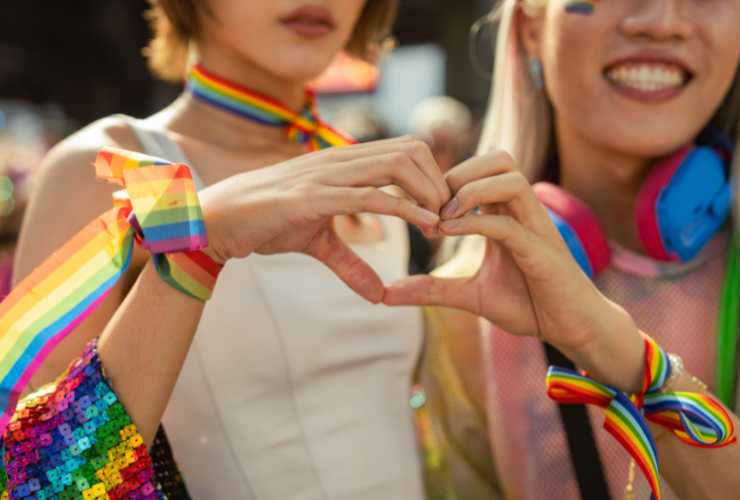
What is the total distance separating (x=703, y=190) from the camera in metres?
1.63

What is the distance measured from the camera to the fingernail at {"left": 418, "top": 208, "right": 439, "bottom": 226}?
1.16 metres

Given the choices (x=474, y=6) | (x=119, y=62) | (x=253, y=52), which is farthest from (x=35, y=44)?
(x=253, y=52)

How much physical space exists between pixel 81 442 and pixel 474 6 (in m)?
10.2

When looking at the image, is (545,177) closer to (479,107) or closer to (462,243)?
(462,243)

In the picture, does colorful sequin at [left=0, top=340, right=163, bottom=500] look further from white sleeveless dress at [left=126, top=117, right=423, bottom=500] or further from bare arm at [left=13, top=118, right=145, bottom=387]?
white sleeveless dress at [left=126, top=117, right=423, bottom=500]

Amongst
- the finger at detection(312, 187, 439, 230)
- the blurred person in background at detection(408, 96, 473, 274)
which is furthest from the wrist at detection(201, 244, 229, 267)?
the blurred person in background at detection(408, 96, 473, 274)

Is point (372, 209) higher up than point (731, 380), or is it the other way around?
point (372, 209)

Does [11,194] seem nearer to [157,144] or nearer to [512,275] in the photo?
[157,144]

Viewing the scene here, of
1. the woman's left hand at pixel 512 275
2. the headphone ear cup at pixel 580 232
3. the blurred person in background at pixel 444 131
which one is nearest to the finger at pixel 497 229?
the woman's left hand at pixel 512 275

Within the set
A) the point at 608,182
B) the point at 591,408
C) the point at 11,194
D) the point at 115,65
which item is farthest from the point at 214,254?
the point at 115,65

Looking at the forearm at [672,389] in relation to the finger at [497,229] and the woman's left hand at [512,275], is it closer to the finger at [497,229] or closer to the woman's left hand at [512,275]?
the woman's left hand at [512,275]

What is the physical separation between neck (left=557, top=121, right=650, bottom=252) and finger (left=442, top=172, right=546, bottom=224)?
555 mm

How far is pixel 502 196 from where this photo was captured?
1231mm

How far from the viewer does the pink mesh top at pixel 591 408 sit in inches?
64.1
